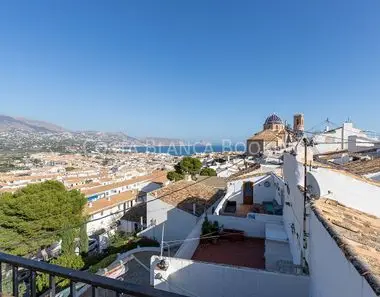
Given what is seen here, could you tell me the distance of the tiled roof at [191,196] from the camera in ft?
55.3

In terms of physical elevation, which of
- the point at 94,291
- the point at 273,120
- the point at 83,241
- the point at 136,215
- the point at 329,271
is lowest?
the point at 83,241

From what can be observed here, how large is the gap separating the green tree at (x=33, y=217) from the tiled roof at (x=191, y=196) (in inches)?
265

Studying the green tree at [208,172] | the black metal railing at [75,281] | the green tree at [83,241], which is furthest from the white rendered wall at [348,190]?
the green tree at [208,172]

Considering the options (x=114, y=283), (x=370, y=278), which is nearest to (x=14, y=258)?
(x=114, y=283)

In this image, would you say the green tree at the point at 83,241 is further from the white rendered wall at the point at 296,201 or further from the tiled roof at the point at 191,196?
the white rendered wall at the point at 296,201

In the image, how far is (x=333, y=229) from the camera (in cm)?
358

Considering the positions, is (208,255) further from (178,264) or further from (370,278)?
(370,278)

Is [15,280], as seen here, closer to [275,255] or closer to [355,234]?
[355,234]

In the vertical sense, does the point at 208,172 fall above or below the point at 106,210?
above

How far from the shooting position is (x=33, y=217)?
17.5 metres

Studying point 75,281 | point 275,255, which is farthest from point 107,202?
point 75,281

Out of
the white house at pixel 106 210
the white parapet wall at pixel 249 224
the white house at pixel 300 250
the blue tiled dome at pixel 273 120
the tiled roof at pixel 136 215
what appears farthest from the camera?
the blue tiled dome at pixel 273 120

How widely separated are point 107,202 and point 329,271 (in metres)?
26.9

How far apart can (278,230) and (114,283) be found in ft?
24.8
